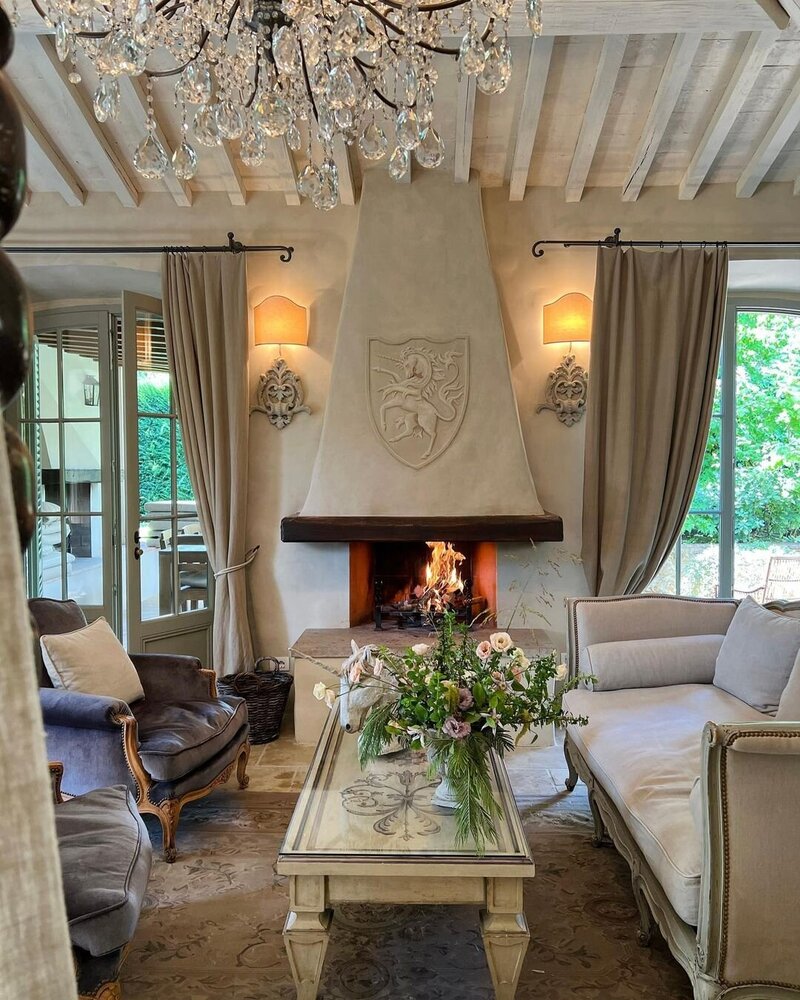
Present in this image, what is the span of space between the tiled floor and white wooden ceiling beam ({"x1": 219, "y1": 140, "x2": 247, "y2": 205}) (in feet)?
10.0

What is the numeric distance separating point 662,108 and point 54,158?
123 inches

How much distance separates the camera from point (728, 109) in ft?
12.1

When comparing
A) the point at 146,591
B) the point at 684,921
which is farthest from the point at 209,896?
the point at 146,591

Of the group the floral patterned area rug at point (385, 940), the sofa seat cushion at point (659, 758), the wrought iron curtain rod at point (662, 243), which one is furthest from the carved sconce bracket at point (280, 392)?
the floral patterned area rug at point (385, 940)

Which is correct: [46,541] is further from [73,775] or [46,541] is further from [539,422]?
[539,422]

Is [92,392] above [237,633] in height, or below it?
above

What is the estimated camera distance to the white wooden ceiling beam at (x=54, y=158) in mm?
3799

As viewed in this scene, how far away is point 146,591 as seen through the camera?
14.9 ft

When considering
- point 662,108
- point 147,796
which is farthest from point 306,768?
point 662,108

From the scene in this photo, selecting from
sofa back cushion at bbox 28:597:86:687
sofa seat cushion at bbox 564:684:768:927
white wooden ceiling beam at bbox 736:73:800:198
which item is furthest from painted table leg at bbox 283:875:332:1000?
white wooden ceiling beam at bbox 736:73:800:198

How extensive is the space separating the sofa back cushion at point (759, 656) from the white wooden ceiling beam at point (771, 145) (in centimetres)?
242

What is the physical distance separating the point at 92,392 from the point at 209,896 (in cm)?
347

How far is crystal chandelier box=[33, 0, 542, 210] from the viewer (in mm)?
1929

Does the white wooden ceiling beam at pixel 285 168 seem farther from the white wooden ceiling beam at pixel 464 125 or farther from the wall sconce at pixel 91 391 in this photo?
the wall sconce at pixel 91 391
